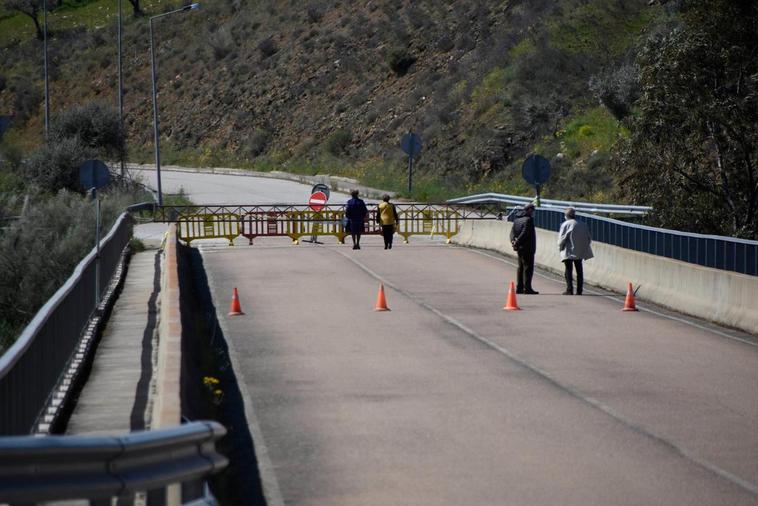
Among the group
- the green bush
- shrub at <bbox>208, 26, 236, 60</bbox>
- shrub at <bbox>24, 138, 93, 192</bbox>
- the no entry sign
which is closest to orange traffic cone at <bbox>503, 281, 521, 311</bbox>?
the green bush

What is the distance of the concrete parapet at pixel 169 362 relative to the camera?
10.0m

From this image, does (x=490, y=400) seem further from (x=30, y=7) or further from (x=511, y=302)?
(x=30, y=7)

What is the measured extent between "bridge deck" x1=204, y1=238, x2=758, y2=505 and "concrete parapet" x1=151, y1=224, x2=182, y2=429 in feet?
3.16

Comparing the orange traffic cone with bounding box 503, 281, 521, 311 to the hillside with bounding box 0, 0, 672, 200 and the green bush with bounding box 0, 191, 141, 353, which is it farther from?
the hillside with bounding box 0, 0, 672, 200

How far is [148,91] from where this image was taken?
100688 mm

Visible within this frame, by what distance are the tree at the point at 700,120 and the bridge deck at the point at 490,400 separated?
9.51 metres

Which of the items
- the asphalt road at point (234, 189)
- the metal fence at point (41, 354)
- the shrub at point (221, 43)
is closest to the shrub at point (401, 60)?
the asphalt road at point (234, 189)

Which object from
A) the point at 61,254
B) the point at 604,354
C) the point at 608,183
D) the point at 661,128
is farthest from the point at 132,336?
the point at 608,183

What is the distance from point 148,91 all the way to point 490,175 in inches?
1971

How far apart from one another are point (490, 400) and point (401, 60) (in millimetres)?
64403

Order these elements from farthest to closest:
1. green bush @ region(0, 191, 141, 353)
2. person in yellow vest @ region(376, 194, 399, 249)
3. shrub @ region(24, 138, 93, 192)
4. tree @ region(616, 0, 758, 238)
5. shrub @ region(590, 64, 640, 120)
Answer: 1. shrub @ region(24, 138, 93, 192)
2. shrub @ region(590, 64, 640, 120)
3. person in yellow vest @ region(376, 194, 399, 249)
4. tree @ region(616, 0, 758, 238)
5. green bush @ region(0, 191, 141, 353)

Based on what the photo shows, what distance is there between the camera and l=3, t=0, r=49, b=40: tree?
12646 cm

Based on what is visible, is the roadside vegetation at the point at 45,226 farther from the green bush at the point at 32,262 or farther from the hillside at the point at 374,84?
the hillside at the point at 374,84

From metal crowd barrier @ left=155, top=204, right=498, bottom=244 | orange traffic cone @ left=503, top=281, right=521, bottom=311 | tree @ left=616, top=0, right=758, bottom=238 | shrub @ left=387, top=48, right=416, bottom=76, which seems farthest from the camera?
shrub @ left=387, top=48, right=416, bottom=76
